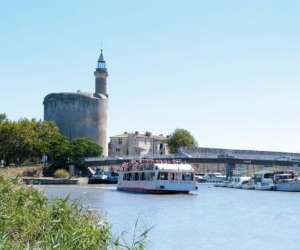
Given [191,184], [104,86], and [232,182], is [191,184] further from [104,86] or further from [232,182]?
[104,86]

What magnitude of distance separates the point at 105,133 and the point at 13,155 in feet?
89.9

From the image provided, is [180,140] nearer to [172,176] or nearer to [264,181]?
[264,181]

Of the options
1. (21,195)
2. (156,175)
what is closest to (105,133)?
(156,175)

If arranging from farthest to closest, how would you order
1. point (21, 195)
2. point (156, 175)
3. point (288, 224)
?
1. point (156, 175)
2. point (288, 224)
3. point (21, 195)

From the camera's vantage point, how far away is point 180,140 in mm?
144625

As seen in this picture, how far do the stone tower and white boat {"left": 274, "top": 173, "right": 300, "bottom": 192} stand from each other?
153 ft

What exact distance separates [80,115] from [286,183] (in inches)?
2160

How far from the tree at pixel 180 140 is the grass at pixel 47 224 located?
127m

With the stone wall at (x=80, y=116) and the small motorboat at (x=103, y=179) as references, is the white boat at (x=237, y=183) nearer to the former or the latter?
the small motorboat at (x=103, y=179)

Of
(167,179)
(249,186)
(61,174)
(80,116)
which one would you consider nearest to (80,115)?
(80,116)

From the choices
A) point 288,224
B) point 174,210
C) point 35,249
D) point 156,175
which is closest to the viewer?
point 35,249

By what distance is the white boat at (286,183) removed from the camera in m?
87.0

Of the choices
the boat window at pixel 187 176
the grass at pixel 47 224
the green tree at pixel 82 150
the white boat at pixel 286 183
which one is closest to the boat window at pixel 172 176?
the boat window at pixel 187 176

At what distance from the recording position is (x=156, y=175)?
2677 inches
